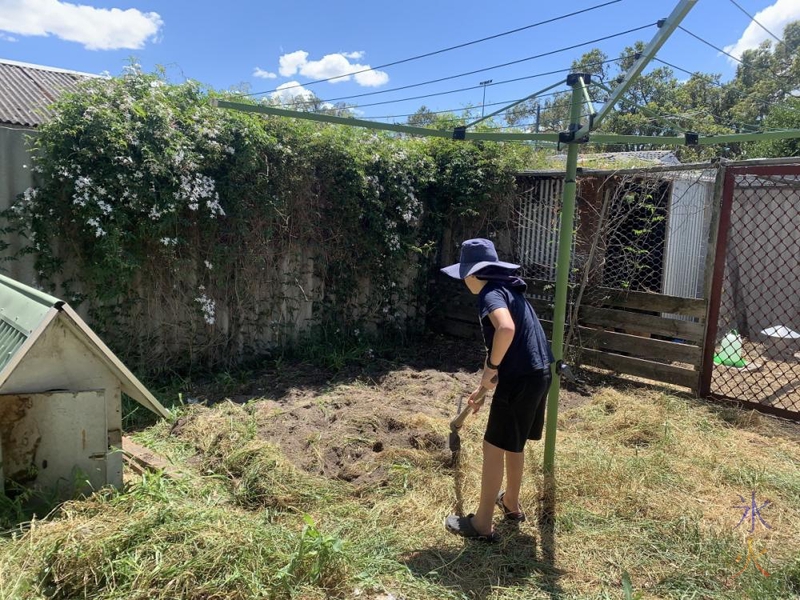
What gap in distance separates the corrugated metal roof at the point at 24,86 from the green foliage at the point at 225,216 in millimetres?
9515

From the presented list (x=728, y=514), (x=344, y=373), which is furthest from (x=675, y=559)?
(x=344, y=373)

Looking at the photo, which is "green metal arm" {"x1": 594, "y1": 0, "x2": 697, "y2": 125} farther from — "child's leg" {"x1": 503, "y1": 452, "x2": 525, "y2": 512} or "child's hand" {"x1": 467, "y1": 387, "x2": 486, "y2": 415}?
"child's leg" {"x1": 503, "y1": 452, "x2": 525, "y2": 512}

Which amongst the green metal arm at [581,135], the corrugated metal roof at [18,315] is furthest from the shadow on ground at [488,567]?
the green metal arm at [581,135]

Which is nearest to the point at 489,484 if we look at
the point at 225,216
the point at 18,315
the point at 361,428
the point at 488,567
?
the point at 488,567

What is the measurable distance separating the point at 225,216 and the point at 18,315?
256cm

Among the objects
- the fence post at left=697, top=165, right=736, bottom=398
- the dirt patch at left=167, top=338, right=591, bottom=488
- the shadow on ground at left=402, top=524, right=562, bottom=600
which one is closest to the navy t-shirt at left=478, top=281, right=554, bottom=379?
the shadow on ground at left=402, top=524, right=562, bottom=600

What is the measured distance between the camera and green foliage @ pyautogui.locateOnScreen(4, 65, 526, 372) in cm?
465

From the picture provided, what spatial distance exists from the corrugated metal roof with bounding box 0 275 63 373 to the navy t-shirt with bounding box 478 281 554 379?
215cm

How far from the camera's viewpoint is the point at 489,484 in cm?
302

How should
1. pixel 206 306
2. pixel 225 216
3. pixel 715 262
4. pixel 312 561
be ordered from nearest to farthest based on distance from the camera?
pixel 312 561 < pixel 715 262 < pixel 225 216 < pixel 206 306

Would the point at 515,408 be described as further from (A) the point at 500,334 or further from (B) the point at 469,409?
(B) the point at 469,409

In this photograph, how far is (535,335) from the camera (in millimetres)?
3037

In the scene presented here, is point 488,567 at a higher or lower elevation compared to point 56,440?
lower

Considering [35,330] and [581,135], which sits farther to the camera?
[581,135]
